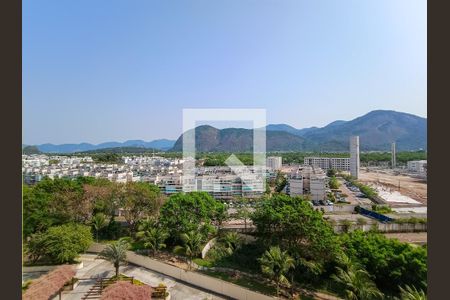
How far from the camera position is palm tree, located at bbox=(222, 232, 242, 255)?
7.77 m

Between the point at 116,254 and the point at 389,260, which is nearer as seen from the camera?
the point at 389,260

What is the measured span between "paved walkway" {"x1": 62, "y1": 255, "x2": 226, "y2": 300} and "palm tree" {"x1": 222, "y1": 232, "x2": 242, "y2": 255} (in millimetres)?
2106

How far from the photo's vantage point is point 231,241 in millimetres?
7957

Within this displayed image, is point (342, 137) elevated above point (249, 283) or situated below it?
above

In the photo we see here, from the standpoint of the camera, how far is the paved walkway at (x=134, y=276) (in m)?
5.50

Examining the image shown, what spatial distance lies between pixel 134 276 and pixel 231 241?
2.94 meters

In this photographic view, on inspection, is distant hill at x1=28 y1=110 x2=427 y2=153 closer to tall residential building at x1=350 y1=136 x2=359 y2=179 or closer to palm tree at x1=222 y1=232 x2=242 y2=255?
tall residential building at x1=350 y1=136 x2=359 y2=179

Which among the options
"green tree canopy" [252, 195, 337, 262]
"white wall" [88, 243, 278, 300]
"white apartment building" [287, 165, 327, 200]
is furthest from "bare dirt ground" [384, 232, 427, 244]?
"white wall" [88, 243, 278, 300]

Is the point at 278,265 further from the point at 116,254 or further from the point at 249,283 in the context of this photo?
the point at 116,254

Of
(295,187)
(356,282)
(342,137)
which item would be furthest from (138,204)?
(342,137)

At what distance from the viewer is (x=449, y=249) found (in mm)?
889

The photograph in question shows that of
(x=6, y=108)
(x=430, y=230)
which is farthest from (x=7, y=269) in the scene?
(x=430, y=230)

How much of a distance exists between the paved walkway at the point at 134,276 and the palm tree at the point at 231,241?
2.11 m

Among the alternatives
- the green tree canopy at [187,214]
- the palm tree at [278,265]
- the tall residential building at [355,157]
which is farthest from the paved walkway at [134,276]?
the tall residential building at [355,157]
